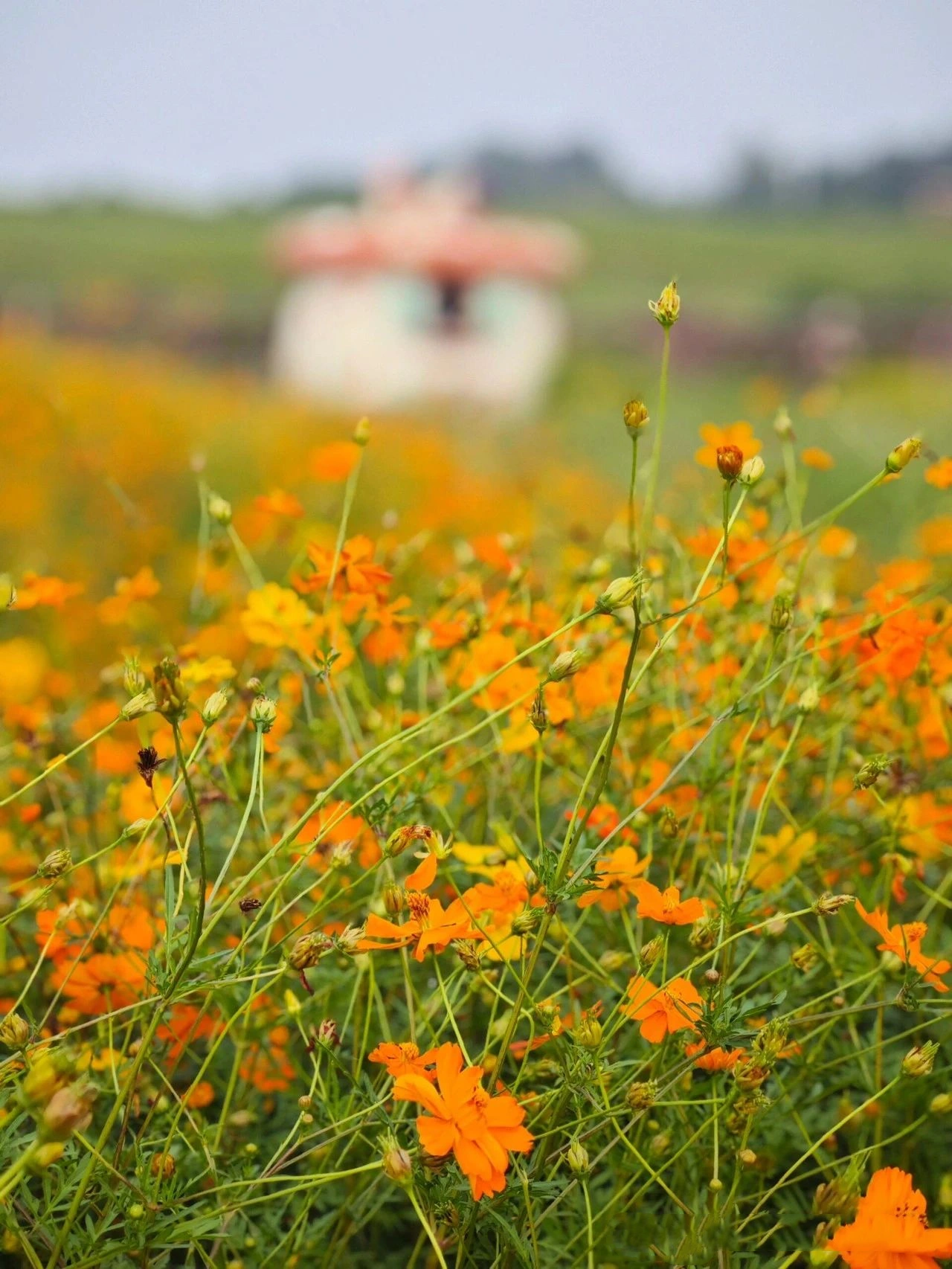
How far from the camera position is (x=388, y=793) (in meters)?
0.68

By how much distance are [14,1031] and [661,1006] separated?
0.94 feet

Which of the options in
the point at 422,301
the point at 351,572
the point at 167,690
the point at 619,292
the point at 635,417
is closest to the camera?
the point at 167,690

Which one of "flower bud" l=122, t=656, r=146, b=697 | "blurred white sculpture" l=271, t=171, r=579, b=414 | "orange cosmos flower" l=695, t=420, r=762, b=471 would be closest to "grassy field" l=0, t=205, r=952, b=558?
"blurred white sculpture" l=271, t=171, r=579, b=414

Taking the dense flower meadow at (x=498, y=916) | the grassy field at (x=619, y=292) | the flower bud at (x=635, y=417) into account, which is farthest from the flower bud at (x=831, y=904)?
the grassy field at (x=619, y=292)

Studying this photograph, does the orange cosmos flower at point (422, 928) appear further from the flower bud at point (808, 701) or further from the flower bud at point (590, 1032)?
the flower bud at point (808, 701)

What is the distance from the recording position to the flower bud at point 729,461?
54 cm

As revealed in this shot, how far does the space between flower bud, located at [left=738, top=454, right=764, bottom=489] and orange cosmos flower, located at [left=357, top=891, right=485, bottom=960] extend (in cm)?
25

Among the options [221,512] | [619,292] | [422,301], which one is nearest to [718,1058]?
[221,512]

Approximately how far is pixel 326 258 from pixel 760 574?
854 centimetres

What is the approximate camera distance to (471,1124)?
0.48m

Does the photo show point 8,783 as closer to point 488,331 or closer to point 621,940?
point 621,940

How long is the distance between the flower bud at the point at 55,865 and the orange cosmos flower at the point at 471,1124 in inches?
7.7

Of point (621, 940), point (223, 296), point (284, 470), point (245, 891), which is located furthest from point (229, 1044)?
point (223, 296)

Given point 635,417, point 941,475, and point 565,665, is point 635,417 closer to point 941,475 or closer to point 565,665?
point 565,665
